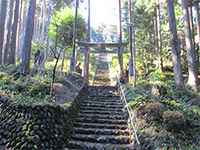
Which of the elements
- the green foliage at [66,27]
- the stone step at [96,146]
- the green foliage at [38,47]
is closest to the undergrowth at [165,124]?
the stone step at [96,146]

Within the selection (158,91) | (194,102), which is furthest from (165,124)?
(194,102)

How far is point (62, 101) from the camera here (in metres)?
12.2

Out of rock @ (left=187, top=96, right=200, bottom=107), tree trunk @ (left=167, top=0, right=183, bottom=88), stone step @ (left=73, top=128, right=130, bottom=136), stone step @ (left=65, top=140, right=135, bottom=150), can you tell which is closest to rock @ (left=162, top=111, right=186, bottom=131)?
stone step @ (left=65, top=140, right=135, bottom=150)

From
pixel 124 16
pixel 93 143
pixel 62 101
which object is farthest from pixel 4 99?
pixel 124 16

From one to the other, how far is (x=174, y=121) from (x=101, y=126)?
9.15ft

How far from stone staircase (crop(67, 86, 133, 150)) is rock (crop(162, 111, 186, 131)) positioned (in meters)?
1.26

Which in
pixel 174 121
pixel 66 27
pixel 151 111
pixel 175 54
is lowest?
pixel 174 121

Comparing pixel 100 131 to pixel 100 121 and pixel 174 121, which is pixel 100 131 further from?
pixel 174 121

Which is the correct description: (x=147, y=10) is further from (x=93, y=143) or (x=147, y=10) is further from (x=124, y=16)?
(x=93, y=143)

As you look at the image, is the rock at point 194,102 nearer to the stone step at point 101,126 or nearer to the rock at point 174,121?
the stone step at point 101,126

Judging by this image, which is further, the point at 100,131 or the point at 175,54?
the point at 175,54

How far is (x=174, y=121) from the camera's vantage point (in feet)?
32.8

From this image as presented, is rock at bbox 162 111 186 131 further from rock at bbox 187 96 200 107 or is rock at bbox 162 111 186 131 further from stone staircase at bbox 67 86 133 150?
rock at bbox 187 96 200 107

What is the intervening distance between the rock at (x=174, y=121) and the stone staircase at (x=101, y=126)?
49.8 inches
